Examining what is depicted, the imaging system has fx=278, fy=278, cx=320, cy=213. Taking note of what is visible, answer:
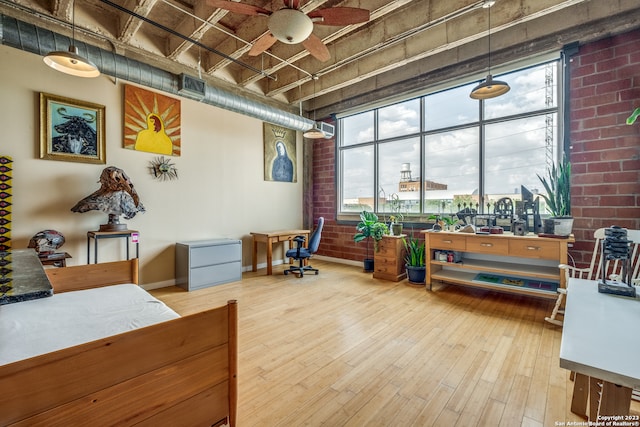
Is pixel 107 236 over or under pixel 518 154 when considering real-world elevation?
under

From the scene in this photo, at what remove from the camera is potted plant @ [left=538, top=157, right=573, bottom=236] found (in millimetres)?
3150

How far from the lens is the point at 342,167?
630 centimetres

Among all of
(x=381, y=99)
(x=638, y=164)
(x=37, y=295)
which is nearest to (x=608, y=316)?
(x=37, y=295)

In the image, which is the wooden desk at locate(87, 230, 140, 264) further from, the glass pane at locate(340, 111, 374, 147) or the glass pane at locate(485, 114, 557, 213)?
the glass pane at locate(485, 114, 557, 213)

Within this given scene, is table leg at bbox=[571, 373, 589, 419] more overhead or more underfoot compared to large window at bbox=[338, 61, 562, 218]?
→ more underfoot

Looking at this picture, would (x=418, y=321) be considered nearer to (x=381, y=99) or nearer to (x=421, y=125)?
(x=421, y=125)

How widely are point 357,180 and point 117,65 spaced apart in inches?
172

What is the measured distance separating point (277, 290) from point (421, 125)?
3.77 meters

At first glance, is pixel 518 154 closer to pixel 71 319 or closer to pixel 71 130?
pixel 71 319

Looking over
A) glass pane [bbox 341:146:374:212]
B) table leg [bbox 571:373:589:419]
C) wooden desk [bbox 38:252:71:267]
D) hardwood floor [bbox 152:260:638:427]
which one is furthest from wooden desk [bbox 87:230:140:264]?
table leg [bbox 571:373:589:419]

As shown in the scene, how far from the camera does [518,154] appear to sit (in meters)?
4.05

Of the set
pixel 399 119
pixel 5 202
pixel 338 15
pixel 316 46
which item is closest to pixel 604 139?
pixel 399 119

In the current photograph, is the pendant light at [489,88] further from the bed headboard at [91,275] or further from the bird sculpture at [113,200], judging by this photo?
the bird sculpture at [113,200]

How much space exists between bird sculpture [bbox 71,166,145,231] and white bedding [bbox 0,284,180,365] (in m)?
1.98
